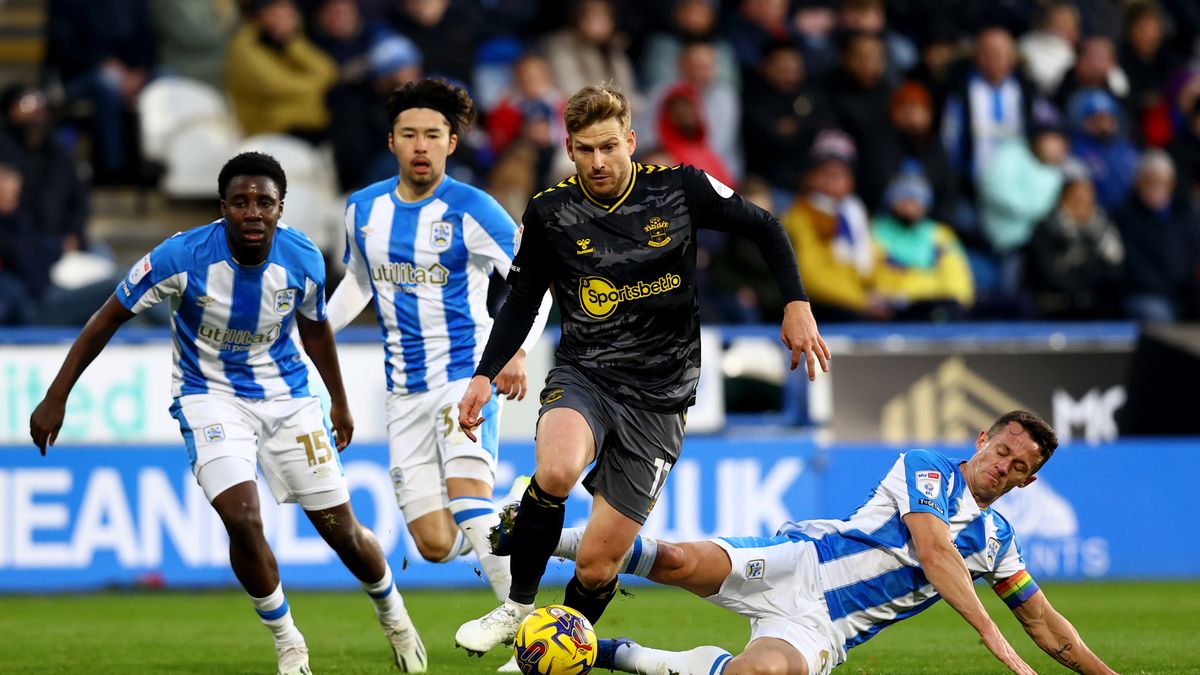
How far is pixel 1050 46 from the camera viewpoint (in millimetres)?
17078

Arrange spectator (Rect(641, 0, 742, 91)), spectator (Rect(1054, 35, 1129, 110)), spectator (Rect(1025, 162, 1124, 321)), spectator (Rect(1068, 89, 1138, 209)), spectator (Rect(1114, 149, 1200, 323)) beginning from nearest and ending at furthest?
spectator (Rect(1025, 162, 1124, 321))
spectator (Rect(1114, 149, 1200, 323))
spectator (Rect(641, 0, 742, 91))
spectator (Rect(1068, 89, 1138, 209))
spectator (Rect(1054, 35, 1129, 110))

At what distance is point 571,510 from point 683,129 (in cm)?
407

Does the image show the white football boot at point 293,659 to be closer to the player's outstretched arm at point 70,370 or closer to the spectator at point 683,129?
the player's outstretched arm at point 70,370

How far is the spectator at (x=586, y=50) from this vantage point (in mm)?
15500

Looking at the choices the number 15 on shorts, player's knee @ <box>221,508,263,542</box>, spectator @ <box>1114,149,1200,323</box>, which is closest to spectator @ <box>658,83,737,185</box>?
spectator @ <box>1114,149,1200,323</box>

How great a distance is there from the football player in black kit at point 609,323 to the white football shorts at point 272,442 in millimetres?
1201

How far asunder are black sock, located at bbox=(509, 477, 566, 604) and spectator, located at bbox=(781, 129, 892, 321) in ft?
25.3

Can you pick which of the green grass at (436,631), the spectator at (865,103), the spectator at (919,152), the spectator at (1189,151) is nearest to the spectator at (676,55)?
the spectator at (865,103)

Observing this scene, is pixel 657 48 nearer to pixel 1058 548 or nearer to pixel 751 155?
pixel 751 155

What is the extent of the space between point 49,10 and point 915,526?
1106cm

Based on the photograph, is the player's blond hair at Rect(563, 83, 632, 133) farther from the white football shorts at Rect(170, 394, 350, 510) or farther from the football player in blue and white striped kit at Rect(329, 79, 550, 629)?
the white football shorts at Rect(170, 394, 350, 510)

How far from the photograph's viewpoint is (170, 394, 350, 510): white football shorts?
7.48 metres

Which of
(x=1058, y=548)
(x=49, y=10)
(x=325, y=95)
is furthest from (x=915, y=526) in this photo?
(x=49, y=10)

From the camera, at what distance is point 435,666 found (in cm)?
789
